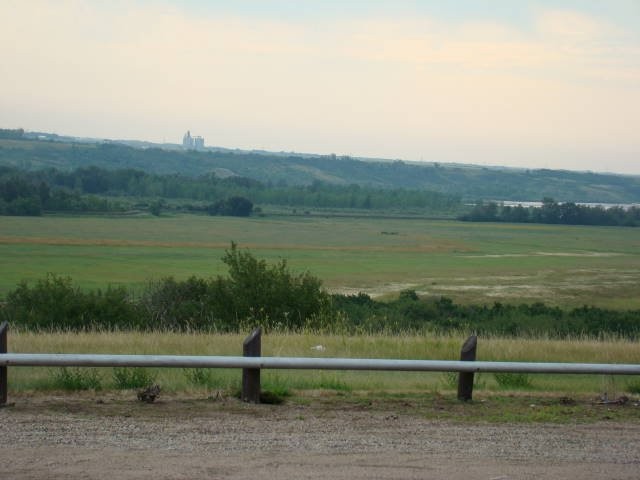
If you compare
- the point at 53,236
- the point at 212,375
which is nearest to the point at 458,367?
the point at 212,375

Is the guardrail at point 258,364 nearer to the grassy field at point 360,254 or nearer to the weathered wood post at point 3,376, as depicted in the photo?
the weathered wood post at point 3,376

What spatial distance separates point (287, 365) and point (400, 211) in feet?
507

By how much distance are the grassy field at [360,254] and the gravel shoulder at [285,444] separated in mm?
43679

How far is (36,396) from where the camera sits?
9.34 m

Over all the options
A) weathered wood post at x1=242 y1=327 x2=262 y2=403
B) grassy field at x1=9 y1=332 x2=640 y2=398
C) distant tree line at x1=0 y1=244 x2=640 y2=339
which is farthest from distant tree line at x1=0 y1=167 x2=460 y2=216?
weathered wood post at x1=242 y1=327 x2=262 y2=403

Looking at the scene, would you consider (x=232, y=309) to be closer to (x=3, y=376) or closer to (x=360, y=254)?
(x=3, y=376)

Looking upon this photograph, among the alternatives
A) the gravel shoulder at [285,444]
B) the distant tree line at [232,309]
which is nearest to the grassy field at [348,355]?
the gravel shoulder at [285,444]

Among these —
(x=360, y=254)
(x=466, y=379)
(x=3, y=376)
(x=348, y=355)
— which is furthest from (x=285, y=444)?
(x=360, y=254)

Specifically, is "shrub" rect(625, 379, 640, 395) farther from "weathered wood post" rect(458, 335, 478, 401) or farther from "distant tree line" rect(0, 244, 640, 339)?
"distant tree line" rect(0, 244, 640, 339)

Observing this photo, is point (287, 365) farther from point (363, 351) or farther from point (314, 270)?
point (314, 270)

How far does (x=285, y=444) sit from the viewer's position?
24.6ft

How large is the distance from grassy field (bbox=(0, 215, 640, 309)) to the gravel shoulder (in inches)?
1720

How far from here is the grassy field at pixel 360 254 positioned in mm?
60625

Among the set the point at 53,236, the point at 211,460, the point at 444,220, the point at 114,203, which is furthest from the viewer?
the point at 444,220
